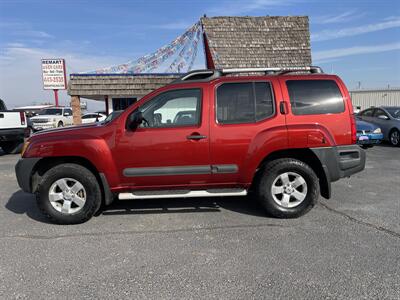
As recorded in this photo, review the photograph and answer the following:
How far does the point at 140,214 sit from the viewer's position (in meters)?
5.00

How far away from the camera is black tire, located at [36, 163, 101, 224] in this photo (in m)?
4.56

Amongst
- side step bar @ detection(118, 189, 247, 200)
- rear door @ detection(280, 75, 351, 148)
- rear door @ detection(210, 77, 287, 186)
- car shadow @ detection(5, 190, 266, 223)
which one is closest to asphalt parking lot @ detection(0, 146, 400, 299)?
car shadow @ detection(5, 190, 266, 223)

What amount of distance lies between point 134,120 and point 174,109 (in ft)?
1.97

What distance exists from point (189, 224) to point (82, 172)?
164 cm

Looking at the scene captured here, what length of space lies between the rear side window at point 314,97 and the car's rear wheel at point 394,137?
358 inches

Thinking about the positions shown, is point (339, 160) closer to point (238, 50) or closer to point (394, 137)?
point (394, 137)

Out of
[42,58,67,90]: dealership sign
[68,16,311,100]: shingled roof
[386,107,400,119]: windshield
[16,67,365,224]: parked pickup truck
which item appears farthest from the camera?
[42,58,67,90]: dealership sign

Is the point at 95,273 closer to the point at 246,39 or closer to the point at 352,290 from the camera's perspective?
the point at 352,290

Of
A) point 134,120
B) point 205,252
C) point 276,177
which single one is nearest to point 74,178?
point 134,120

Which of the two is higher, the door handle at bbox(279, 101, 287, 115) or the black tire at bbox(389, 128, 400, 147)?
the door handle at bbox(279, 101, 287, 115)

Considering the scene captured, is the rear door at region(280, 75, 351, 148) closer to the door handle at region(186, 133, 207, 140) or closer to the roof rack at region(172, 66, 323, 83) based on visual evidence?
the roof rack at region(172, 66, 323, 83)

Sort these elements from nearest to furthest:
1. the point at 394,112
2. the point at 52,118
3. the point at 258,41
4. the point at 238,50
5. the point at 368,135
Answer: the point at 368,135, the point at 394,112, the point at 238,50, the point at 258,41, the point at 52,118

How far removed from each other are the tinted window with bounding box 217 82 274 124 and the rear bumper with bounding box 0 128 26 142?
31.1 feet

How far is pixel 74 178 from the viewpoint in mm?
4578
